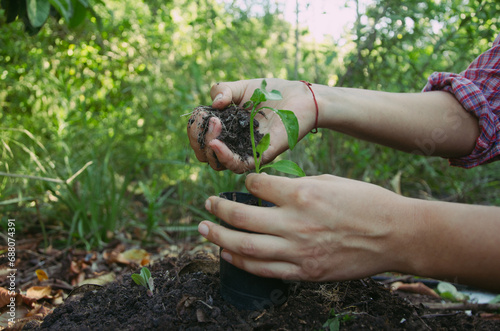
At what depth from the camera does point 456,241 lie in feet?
2.97

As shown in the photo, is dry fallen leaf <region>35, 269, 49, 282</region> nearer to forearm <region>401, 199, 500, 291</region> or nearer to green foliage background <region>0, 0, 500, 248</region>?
green foliage background <region>0, 0, 500, 248</region>

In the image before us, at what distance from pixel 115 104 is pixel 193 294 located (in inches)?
135

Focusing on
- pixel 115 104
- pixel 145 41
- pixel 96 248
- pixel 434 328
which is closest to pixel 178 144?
pixel 115 104

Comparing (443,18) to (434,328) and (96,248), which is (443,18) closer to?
(434,328)

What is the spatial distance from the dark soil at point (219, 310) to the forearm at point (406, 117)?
0.71m

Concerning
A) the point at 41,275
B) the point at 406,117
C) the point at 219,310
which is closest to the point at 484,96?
the point at 406,117

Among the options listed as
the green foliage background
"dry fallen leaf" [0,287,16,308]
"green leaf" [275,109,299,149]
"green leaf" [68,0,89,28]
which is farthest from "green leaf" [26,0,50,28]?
"green leaf" [275,109,299,149]

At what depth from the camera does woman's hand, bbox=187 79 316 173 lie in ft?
4.23

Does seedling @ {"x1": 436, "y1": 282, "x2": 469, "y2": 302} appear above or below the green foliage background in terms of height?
below

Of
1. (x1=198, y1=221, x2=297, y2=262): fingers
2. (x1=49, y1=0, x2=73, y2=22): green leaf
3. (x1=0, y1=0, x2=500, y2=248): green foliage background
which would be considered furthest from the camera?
(x1=0, y1=0, x2=500, y2=248): green foliage background

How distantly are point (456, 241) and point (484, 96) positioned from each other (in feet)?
3.16

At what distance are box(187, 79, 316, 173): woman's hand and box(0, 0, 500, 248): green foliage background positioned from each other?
95cm

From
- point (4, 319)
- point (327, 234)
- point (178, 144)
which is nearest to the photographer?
point (327, 234)

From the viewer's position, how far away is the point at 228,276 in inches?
43.6
